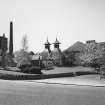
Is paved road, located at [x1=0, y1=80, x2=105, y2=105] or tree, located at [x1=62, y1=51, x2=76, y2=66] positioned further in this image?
tree, located at [x1=62, y1=51, x2=76, y2=66]

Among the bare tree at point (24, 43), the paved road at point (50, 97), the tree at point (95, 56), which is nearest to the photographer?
the paved road at point (50, 97)

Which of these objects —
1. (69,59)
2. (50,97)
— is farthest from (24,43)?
(50,97)

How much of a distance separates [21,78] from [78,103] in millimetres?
22021

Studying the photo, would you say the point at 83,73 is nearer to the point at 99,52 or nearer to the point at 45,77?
the point at 99,52

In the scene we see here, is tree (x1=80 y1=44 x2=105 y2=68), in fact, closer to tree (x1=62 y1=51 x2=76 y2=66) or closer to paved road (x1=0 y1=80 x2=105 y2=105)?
tree (x1=62 y1=51 x2=76 y2=66)

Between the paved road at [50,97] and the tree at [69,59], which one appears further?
the tree at [69,59]

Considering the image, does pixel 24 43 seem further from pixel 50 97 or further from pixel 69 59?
pixel 50 97

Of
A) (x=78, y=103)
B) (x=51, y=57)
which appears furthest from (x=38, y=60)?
(x=78, y=103)

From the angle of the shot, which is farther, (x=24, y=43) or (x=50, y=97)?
(x=24, y=43)

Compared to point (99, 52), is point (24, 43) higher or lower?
higher

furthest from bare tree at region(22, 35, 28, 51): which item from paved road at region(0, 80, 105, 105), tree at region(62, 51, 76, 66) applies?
paved road at region(0, 80, 105, 105)

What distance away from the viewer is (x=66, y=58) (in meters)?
74.2

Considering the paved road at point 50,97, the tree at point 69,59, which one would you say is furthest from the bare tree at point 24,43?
the paved road at point 50,97

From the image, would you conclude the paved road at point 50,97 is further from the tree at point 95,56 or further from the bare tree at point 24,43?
the bare tree at point 24,43
